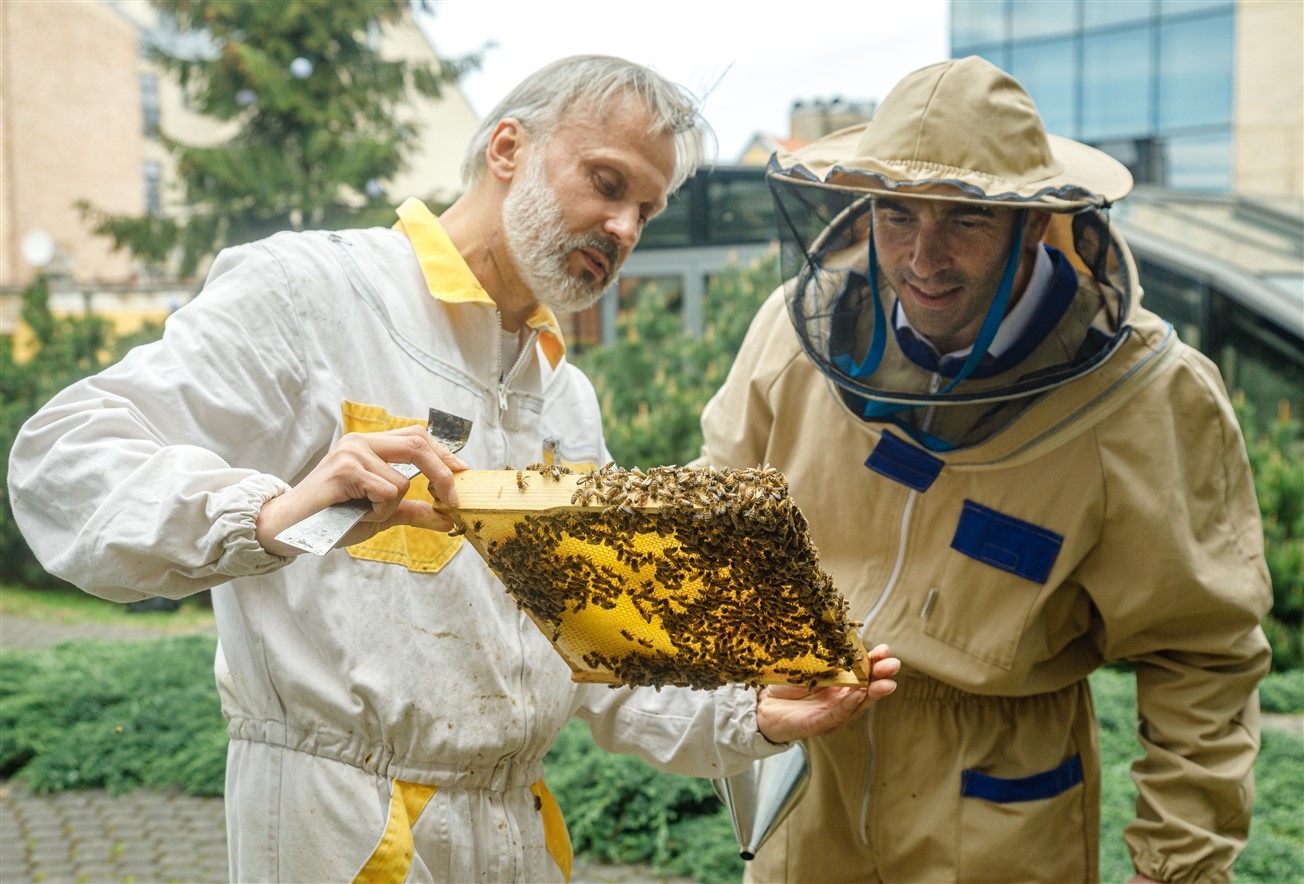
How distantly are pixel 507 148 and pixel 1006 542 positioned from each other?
1.33 meters

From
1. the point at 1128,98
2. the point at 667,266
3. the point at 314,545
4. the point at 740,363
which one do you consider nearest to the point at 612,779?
the point at 740,363

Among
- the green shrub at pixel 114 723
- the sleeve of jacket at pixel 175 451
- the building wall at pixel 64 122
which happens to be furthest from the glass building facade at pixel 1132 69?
the building wall at pixel 64 122

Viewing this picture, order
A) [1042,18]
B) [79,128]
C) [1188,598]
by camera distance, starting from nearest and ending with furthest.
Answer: [1188,598], [1042,18], [79,128]

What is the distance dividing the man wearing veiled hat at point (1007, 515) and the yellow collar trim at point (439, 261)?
2.50ft

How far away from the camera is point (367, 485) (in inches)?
65.9

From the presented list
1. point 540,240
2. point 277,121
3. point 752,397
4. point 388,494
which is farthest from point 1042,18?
point 388,494

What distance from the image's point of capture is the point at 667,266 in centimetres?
1141

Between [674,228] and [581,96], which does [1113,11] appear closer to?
[674,228]

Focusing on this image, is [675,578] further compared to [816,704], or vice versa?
[816,704]

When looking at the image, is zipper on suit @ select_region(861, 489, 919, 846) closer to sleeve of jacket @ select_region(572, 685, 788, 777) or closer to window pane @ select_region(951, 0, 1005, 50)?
sleeve of jacket @ select_region(572, 685, 788, 777)

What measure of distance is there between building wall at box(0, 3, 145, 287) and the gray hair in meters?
32.3

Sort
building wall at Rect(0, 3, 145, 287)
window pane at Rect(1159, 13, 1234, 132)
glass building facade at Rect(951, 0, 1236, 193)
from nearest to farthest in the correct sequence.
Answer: window pane at Rect(1159, 13, 1234, 132) < glass building facade at Rect(951, 0, 1236, 193) < building wall at Rect(0, 3, 145, 287)

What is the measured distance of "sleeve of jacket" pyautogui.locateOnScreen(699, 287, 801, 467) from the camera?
2.93m

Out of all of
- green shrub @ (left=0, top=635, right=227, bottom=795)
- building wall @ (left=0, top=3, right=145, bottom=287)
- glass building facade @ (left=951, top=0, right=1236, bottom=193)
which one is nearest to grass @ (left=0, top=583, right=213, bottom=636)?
green shrub @ (left=0, top=635, right=227, bottom=795)
